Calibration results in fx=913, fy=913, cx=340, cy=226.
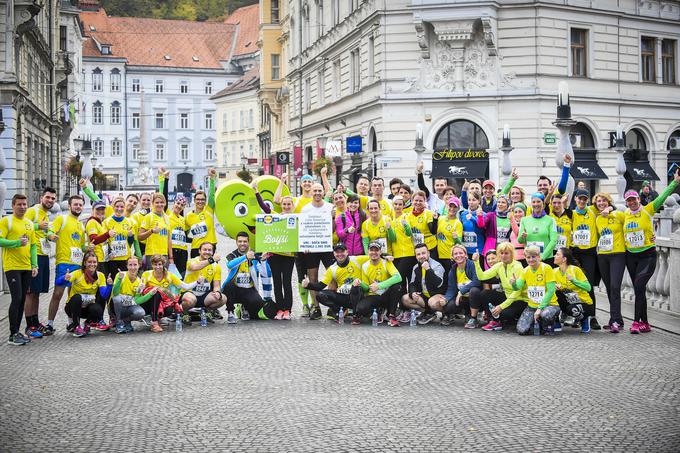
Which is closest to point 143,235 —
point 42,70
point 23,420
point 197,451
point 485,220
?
point 485,220

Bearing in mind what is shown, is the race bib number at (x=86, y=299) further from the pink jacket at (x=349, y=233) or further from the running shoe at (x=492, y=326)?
the running shoe at (x=492, y=326)

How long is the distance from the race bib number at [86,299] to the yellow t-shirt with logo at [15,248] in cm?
89

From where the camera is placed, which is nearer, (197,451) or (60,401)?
(197,451)

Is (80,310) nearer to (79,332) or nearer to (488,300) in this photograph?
(79,332)

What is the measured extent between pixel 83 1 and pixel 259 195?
97887 mm

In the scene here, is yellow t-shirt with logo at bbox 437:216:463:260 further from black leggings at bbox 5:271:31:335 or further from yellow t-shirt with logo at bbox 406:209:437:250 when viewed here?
black leggings at bbox 5:271:31:335

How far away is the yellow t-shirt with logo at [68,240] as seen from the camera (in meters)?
13.0

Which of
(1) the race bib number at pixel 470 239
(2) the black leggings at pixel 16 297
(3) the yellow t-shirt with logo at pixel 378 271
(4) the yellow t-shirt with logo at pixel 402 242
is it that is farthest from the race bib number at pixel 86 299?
(1) the race bib number at pixel 470 239

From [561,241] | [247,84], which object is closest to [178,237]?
[561,241]

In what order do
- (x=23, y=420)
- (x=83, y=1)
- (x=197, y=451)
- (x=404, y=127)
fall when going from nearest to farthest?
(x=197, y=451)
(x=23, y=420)
(x=404, y=127)
(x=83, y=1)

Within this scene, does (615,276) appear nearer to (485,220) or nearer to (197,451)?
(485,220)

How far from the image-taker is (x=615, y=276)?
1307 centimetres

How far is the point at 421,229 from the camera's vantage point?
14.3 meters

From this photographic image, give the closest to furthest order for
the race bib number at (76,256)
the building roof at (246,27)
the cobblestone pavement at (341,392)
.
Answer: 1. the cobblestone pavement at (341,392)
2. the race bib number at (76,256)
3. the building roof at (246,27)
